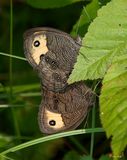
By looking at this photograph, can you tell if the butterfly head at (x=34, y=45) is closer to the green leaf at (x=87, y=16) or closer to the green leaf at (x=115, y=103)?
the green leaf at (x=87, y=16)

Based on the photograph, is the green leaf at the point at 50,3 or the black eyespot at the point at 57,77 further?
the green leaf at the point at 50,3

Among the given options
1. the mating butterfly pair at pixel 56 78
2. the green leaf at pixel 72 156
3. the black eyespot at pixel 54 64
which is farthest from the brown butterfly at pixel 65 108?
the green leaf at pixel 72 156

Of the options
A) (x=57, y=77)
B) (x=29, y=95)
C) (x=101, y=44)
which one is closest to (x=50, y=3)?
(x=29, y=95)

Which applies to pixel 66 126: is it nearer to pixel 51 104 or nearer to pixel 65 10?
pixel 51 104

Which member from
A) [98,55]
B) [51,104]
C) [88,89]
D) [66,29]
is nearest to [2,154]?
[51,104]

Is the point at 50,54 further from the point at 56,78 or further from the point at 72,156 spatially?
the point at 72,156

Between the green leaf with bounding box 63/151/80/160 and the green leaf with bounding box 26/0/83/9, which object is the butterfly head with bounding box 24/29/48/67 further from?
A: the green leaf with bounding box 63/151/80/160
